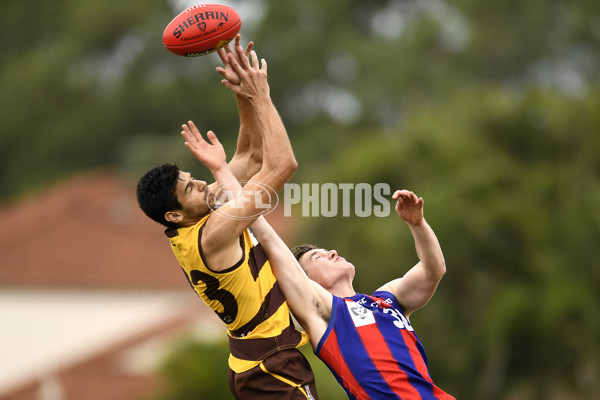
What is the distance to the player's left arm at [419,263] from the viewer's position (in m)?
6.28

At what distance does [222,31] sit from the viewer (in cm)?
614

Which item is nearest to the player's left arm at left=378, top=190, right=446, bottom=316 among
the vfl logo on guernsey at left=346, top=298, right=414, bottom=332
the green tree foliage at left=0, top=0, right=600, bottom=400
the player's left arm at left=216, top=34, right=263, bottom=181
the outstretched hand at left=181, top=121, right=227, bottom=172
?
the vfl logo on guernsey at left=346, top=298, right=414, bottom=332

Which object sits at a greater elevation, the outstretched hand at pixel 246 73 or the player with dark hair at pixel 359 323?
the outstretched hand at pixel 246 73

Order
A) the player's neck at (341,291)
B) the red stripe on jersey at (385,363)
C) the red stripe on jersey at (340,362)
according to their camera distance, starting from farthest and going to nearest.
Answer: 1. the player's neck at (341,291)
2. the red stripe on jersey at (340,362)
3. the red stripe on jersey at (385,363)

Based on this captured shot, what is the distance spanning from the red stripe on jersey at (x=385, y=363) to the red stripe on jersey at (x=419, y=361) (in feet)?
0.42

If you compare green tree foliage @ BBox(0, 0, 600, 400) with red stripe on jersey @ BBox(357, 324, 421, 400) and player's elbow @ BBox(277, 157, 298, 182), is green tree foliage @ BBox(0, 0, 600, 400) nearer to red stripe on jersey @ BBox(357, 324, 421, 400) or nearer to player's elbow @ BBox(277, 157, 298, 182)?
red stripe on jersey @ BBox(357, 324, 421, 400)

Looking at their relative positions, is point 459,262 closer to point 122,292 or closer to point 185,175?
point 185,175

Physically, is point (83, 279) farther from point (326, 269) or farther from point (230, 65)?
point (230, 65)

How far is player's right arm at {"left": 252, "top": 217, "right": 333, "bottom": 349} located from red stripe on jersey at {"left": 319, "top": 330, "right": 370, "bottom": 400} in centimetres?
6

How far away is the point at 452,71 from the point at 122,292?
14568 millimetres

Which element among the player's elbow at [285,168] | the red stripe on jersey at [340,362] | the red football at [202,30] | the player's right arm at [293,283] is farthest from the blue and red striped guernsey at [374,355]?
the red football at [202,30]

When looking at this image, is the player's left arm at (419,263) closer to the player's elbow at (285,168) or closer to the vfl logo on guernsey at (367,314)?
the vfl logo on guernsey at (367,314)

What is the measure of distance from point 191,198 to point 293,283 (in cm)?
81

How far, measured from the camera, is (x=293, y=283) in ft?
20.1
